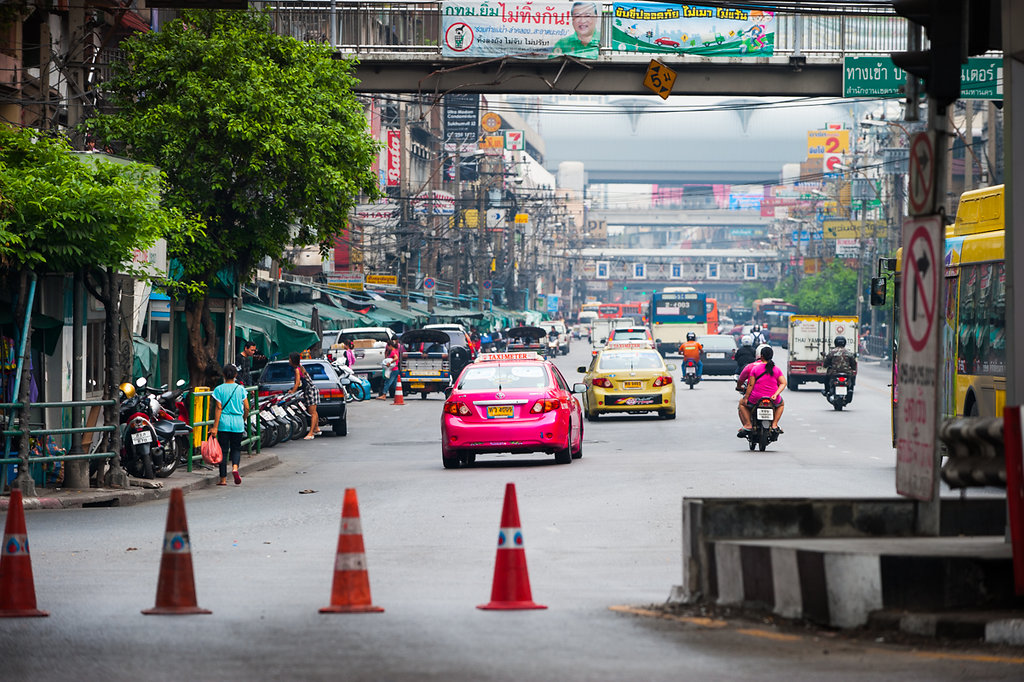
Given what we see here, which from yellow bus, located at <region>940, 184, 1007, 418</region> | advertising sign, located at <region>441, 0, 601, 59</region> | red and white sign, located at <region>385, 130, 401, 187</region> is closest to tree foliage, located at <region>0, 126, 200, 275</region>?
advertising sign, located at <region>441, 0, 601, 59</region>

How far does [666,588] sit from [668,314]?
71704 millimetres

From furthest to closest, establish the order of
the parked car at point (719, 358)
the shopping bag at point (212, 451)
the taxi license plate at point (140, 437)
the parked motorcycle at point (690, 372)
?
the parked car at point (719, 358)
the parked motorcycle at point (690, 372)
the shopping bag at point (212, 451)
the taxi license plate at point (140, 437)

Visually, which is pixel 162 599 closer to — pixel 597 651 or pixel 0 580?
pixel 0 580

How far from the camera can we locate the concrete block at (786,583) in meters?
8.30

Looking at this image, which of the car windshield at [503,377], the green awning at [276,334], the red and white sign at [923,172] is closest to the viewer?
the red and white sign at [923,172]

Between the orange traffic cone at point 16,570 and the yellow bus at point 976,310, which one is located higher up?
the yellow bus at point 976,310

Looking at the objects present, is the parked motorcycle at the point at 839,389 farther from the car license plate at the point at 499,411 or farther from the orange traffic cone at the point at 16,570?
the orange traffic cone at the point at 16,570

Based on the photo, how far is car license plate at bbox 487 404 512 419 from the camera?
68.7 ft

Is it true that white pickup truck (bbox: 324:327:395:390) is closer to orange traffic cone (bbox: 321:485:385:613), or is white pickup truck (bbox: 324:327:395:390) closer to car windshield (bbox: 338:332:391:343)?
car windshield (bbox: 338:332:391:343)

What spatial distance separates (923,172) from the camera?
28.1 feet

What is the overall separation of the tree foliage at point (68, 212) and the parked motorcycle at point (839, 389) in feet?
70.4

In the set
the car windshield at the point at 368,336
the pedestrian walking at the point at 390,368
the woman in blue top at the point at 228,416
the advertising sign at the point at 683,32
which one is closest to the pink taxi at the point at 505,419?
the woman in blue top at the point at 228,416

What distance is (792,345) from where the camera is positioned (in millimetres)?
49250

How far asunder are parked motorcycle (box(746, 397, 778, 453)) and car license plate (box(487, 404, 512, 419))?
516 centimetres
